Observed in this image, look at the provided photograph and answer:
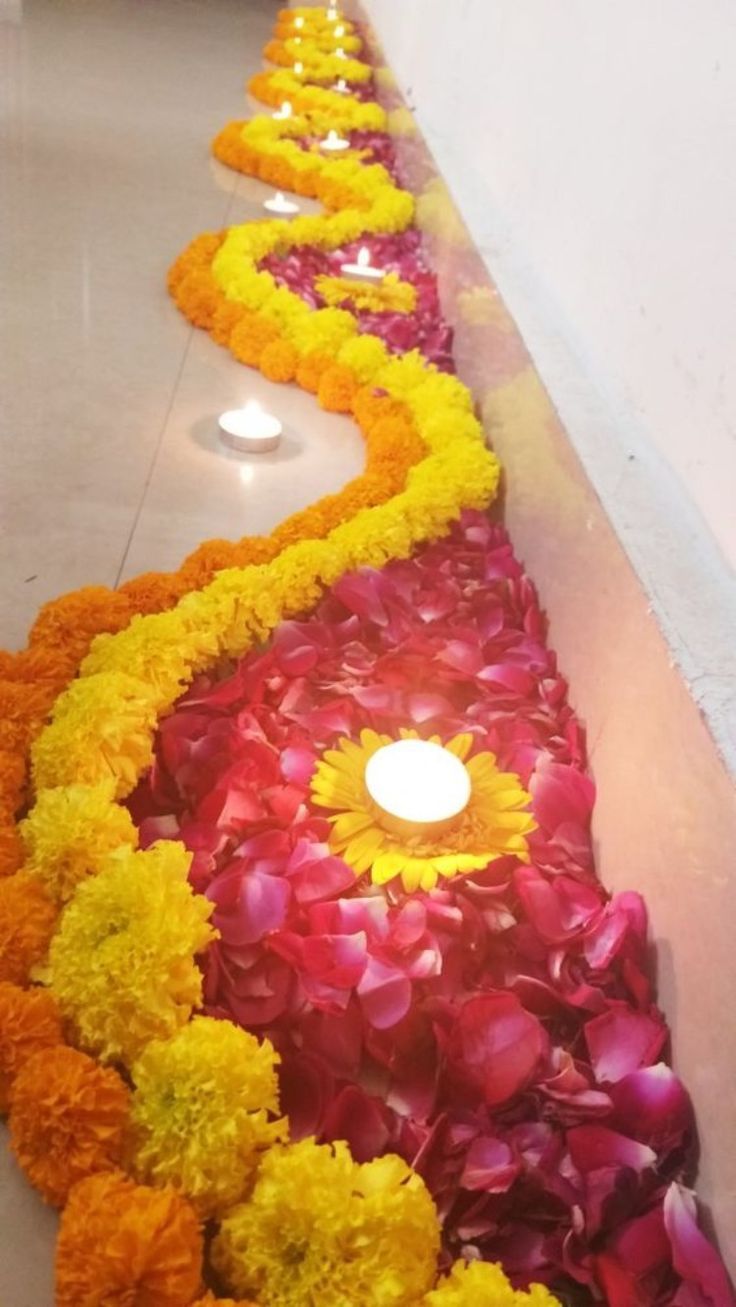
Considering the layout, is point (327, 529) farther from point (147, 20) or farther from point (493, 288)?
point (147, 20)

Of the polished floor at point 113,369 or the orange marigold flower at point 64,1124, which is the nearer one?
the orange marigold flower at point 64,1124

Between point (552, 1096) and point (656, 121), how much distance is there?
3.78ft

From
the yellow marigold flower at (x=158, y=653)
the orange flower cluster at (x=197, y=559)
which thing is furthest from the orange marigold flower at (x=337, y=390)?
the yellow marigold flower at (x=158, y=653)

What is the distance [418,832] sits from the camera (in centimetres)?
116

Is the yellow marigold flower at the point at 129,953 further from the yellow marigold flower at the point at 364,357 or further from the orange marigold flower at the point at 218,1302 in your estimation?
the yellow marigold flower at the point at 364,357

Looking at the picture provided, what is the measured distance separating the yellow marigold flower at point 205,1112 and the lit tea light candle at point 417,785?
0.30m

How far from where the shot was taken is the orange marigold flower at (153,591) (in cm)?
144

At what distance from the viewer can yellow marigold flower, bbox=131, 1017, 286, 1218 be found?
0.85 meters

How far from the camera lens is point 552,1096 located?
37.5 inches

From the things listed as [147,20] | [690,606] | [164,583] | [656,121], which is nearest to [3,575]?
[164,583]

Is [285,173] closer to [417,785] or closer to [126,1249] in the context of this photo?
[417,785]

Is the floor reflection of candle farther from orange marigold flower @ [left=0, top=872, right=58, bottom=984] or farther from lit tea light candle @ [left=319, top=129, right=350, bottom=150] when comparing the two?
orange marigold flower @ [left=0, top=872, right=58, bottom=984]

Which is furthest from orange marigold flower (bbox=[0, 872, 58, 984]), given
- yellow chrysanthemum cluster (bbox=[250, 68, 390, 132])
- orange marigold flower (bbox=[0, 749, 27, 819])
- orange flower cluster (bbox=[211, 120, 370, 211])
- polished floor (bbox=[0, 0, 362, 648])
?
yellow chrysanthemum cluster (bbox=[250, 68, 390, 132])

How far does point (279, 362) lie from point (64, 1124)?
5.61 feet
